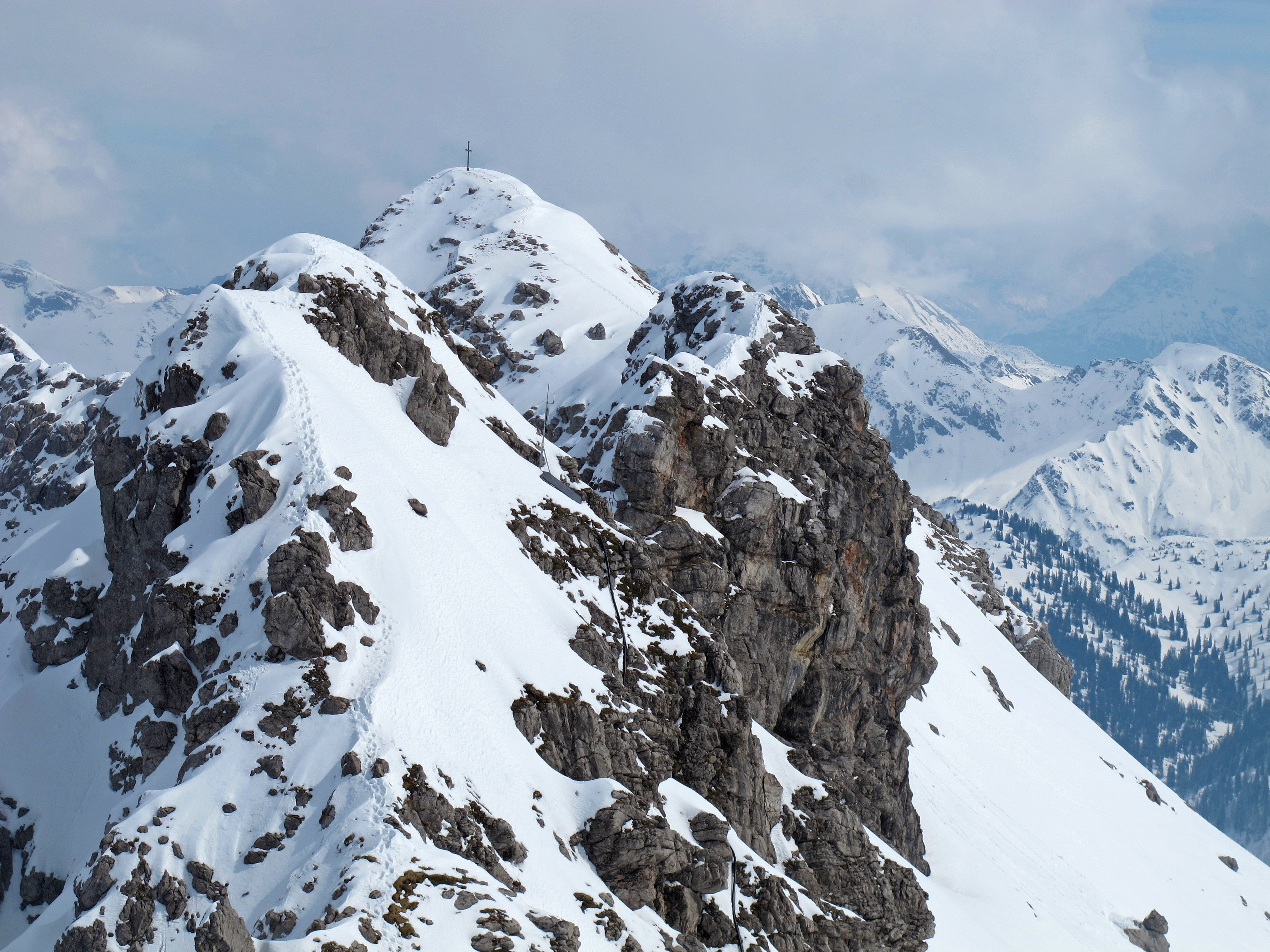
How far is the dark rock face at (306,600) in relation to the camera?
43594 millimetres

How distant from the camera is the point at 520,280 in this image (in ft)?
504

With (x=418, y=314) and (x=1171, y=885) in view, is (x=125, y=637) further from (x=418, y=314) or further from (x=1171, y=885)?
(x=1171, y=885)

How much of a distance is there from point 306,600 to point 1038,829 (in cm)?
8461

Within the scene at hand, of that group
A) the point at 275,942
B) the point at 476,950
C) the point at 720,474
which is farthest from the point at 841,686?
the point at 275,942

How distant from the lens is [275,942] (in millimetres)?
33562

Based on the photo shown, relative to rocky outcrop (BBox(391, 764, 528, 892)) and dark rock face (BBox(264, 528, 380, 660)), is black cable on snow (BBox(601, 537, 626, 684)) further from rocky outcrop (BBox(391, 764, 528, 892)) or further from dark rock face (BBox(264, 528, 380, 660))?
dark rock face (BBox(264, 528, 380, 660))

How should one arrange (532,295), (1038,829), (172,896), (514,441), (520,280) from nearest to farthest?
1. (172,896)
2. (514,441)
3. (1038,829)
4. (532,295)
5. (520,280)

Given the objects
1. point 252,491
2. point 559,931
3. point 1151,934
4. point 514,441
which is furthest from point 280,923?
point 1151,934

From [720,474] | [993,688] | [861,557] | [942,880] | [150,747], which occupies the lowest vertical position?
[942,880]

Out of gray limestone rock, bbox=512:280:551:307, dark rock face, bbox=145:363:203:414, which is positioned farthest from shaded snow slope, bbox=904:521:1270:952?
gray limestone rock, bbox=512:280:551:307

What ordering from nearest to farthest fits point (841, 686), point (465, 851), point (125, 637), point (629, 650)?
point (465, 851) → point (125, 637) → point (629, 650) → point (841, 686)

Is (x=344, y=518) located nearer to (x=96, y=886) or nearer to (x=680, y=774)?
(x=96, y=886)

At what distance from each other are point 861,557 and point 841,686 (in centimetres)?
1095

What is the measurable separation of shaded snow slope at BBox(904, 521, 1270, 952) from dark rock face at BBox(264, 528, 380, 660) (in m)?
46.9
